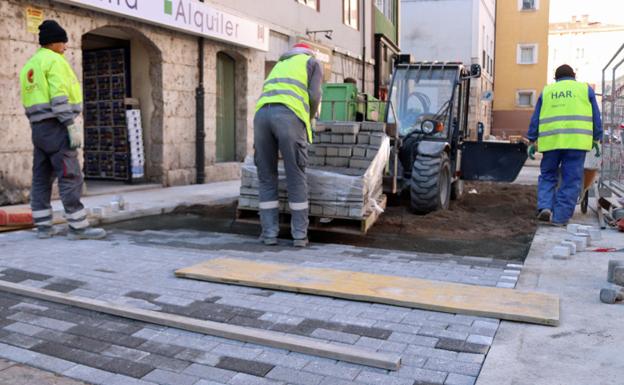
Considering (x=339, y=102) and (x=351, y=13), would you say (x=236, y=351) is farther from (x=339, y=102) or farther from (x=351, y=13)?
(x=351, y=13)

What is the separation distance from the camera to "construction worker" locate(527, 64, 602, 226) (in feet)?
22.5

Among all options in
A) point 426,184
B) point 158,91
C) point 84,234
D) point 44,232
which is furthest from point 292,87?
point 158,91

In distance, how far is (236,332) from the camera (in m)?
3.18

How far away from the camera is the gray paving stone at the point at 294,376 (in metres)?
2.70

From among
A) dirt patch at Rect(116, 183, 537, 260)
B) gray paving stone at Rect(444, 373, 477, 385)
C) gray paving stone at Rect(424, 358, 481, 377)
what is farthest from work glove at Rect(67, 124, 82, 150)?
gray paving stone at Rect(444, 373, 477, 385)

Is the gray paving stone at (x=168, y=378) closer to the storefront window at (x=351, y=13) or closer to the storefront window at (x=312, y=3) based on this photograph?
the storefront window at (x=312, y=3)

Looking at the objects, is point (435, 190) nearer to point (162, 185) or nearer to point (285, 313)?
point (285, 313)

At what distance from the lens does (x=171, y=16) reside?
34.7 feet

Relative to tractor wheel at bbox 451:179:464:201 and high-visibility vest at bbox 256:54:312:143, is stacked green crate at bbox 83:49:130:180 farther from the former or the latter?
high-visibility vest at bbox 256:54:312:143

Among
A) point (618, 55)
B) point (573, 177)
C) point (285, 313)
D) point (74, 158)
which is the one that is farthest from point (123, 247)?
point (618, 55)

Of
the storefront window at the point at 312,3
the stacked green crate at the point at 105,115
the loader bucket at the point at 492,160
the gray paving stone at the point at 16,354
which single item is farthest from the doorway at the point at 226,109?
the gray paving stone at the point at 16,354

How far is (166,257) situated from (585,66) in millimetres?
67077

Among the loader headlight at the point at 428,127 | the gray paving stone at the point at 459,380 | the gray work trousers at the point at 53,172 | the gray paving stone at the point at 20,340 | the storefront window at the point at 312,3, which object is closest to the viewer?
the gray paving stone at the point at 459,380

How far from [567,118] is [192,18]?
6.99 meters
